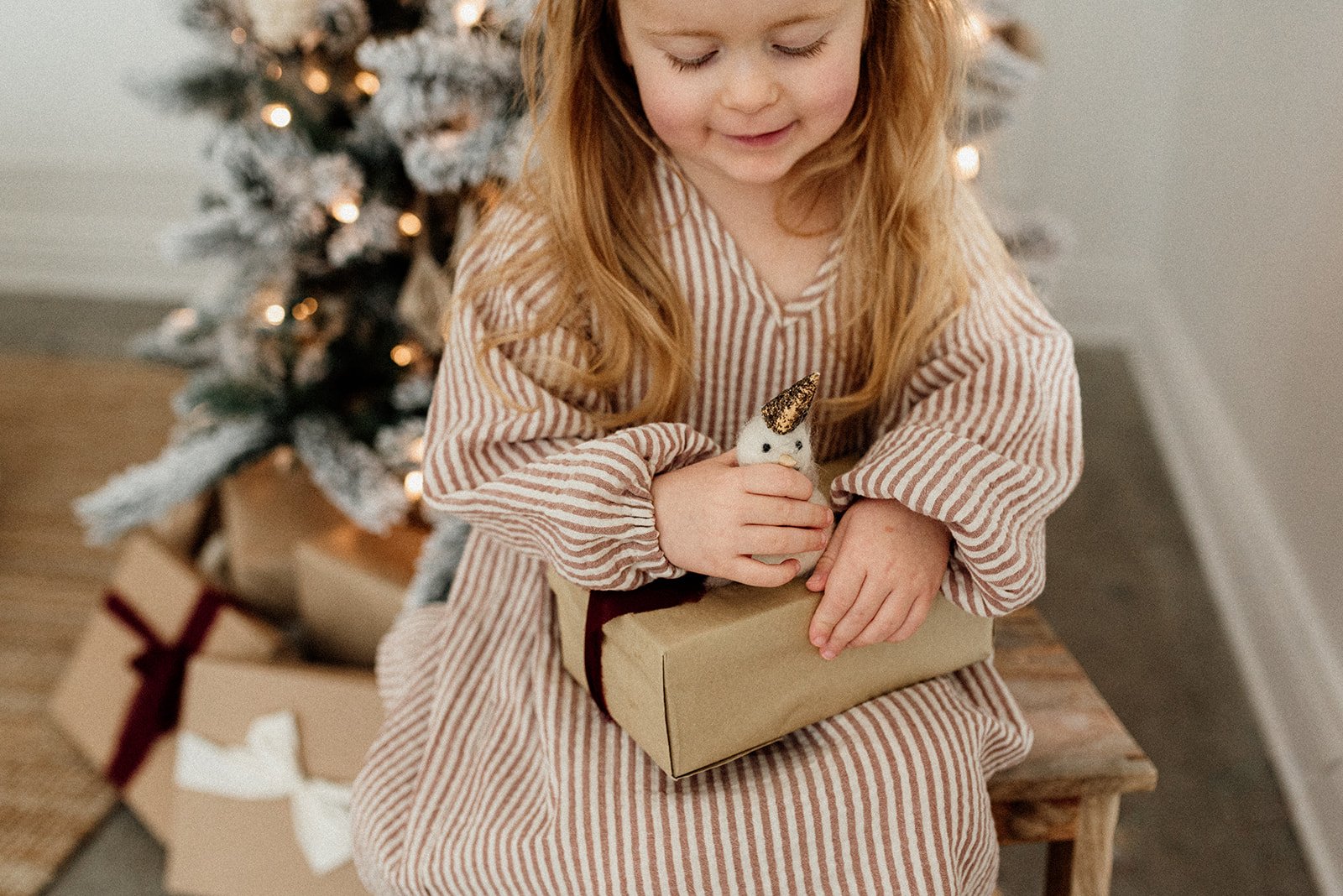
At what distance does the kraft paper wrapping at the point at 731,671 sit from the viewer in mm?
607

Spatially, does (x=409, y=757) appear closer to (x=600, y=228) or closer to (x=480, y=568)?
(x=480, y=568)

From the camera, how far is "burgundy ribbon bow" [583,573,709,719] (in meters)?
0.66

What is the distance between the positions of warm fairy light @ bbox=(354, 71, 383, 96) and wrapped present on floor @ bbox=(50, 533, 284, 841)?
52 cm

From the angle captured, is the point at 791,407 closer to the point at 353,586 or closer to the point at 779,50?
the point at 779,50

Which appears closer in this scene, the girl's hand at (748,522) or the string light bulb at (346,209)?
the girl's hand at (748,522)

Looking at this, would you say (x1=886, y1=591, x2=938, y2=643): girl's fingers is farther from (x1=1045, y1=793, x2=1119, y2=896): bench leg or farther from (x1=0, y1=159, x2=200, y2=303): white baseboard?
(x1=0, y1=159, x2=200, y2=303): white baseboard

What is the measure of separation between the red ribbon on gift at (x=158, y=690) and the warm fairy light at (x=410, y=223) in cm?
42

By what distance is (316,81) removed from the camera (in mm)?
1113

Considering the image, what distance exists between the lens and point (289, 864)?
100 cm

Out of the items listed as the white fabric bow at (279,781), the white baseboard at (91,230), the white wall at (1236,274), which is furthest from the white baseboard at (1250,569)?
the white baseboard at (91,230)

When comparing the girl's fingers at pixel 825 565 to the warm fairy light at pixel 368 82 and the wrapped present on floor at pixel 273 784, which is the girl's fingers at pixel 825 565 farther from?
the warm fairy light at pixel 368 82

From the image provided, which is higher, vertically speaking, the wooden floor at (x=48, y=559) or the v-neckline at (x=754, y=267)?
the v-neckline at (x=754, y=267)

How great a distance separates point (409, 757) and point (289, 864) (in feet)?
1.09

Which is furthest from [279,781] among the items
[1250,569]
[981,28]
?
[1250,569]
